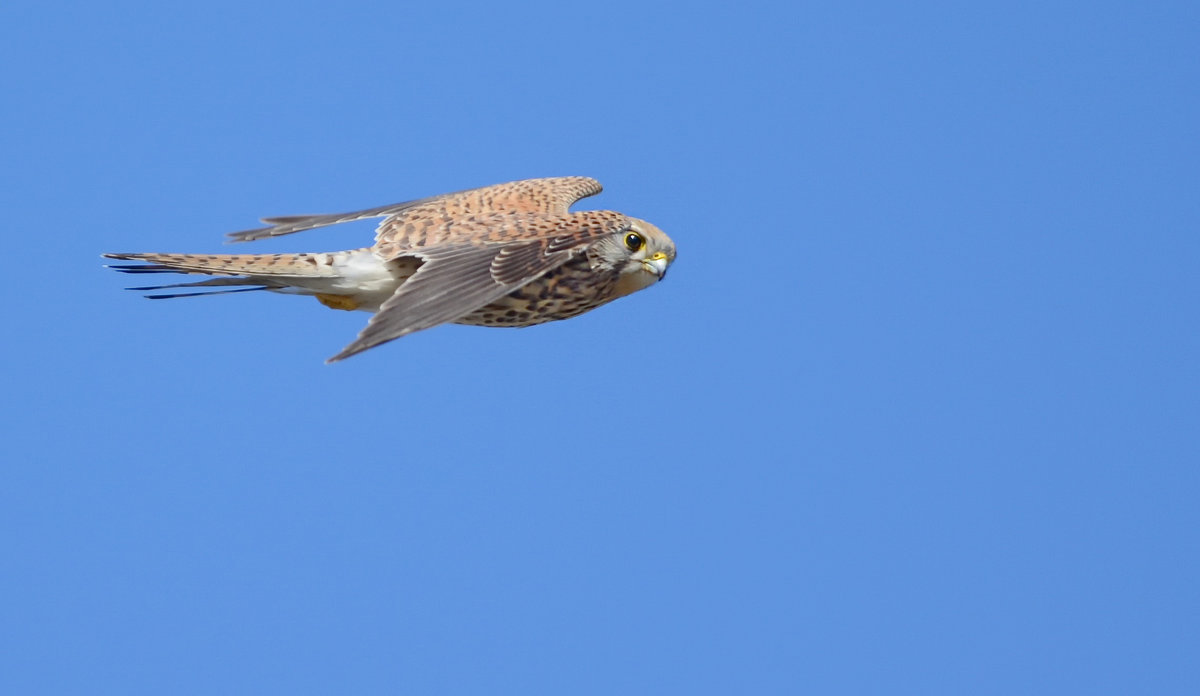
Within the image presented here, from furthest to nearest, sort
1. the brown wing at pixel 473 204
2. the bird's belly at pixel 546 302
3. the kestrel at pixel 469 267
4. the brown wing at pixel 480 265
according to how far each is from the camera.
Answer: the brown wing at pixel 473 204 → the bird's belly at pixel 546 302 → the kestrel at pixel 469 267 → the brown wing at pixel 480 265

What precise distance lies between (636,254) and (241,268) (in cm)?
163

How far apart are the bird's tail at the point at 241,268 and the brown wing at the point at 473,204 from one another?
66 cm

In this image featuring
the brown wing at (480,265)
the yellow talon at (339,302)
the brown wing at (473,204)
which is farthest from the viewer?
the brown wing at (473,204)

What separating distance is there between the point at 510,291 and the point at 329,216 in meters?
1.90

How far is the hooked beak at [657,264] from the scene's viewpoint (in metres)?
6.87

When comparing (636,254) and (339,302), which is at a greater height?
(636,254)

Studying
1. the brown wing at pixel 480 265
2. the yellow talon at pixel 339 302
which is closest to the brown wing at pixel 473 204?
the brown wing at pixel 480 265

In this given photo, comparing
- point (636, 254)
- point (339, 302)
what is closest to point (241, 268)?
point (339, 302)

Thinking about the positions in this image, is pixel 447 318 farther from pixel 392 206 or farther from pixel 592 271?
pixel 392 206

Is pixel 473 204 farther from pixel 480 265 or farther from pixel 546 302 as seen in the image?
pixel 480 265

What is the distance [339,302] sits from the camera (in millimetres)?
6801

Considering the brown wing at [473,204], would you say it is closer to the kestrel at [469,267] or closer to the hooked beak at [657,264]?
the kestrel at [469,267]

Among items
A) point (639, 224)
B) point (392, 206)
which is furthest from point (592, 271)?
point (392, 206)

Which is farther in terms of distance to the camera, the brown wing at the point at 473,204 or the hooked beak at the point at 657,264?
the brown wing at the point at 473,204
